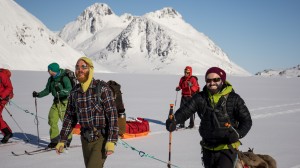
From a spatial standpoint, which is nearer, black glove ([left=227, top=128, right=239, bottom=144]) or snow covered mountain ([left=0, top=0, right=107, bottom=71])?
black glove ([left=227, top=128, right=239, bottom=144])

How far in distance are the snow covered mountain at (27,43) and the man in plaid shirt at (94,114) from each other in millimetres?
105752

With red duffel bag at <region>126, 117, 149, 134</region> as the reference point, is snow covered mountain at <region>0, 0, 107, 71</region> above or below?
above

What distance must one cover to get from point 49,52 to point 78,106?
131228 mm

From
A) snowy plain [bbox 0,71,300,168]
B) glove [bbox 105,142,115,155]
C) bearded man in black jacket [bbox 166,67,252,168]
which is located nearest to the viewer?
bearded man in black jacket [bbox 166,67,252,168]

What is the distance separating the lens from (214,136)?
425cm

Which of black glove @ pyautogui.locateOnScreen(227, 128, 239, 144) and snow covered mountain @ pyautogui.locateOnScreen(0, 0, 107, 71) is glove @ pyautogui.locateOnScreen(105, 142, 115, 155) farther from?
snow covered mountain @ pyautogui.locateOnScreen(0, 0, 107, 71)

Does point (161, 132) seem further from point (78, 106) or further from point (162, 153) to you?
point (78, 106)

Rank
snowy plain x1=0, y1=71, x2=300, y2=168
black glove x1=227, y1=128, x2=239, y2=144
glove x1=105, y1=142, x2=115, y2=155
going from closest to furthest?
1. black glove x1=227, y1=128, x2=239, y2=144
2. glove x1=105, y1=142, x2=115, y2=155
3. snowy plain x1=0, y1=71, x2=300, y2=168

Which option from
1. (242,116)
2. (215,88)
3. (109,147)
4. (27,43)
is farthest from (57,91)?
(27,43)

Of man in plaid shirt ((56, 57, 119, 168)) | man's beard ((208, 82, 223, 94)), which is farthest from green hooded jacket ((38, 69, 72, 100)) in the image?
man's beard ((208, 82, 223, 94))

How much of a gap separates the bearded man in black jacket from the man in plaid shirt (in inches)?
42.5

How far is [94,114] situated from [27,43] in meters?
133

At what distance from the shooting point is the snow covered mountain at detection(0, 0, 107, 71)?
115 metres

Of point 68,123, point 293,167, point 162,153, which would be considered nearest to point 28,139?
point 162,153
